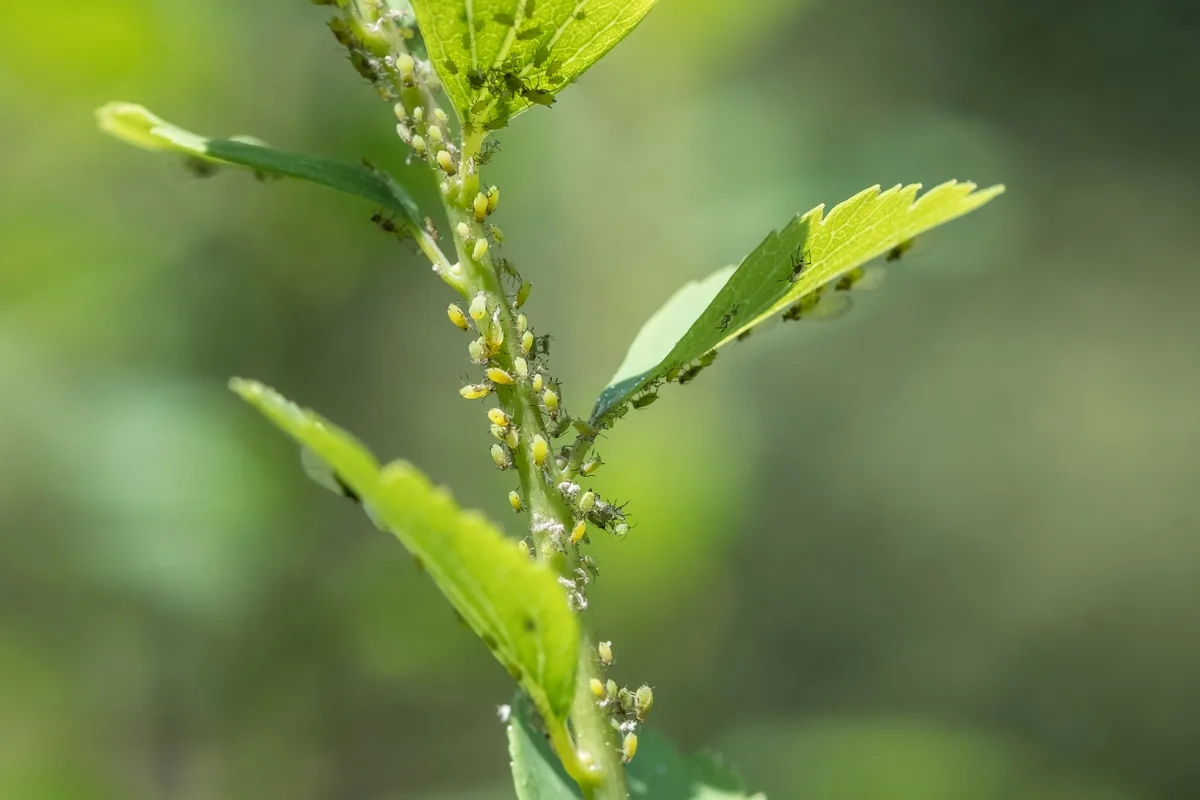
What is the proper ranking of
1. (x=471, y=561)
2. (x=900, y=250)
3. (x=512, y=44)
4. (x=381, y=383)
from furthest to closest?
(x=381, y=383) < (x=900, y=250) < (x=512, y=44) < (x=471, y=561)

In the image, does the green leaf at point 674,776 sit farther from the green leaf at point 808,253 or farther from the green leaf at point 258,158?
the green leaf at point 258,158

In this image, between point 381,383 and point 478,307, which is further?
point 381,383

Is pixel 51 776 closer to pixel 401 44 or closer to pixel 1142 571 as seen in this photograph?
pixel 401 44

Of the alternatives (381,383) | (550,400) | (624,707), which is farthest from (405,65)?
(381,383)

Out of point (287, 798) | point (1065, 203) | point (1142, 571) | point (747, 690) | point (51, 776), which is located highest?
point (1065, 203)

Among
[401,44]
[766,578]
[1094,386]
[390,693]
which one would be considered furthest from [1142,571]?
[401,44]

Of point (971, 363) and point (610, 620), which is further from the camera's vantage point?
point (971, 363)

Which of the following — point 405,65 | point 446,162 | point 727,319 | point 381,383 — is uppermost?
point 381,383

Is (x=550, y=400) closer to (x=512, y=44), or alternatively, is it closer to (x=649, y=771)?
(x=512, y=44)
